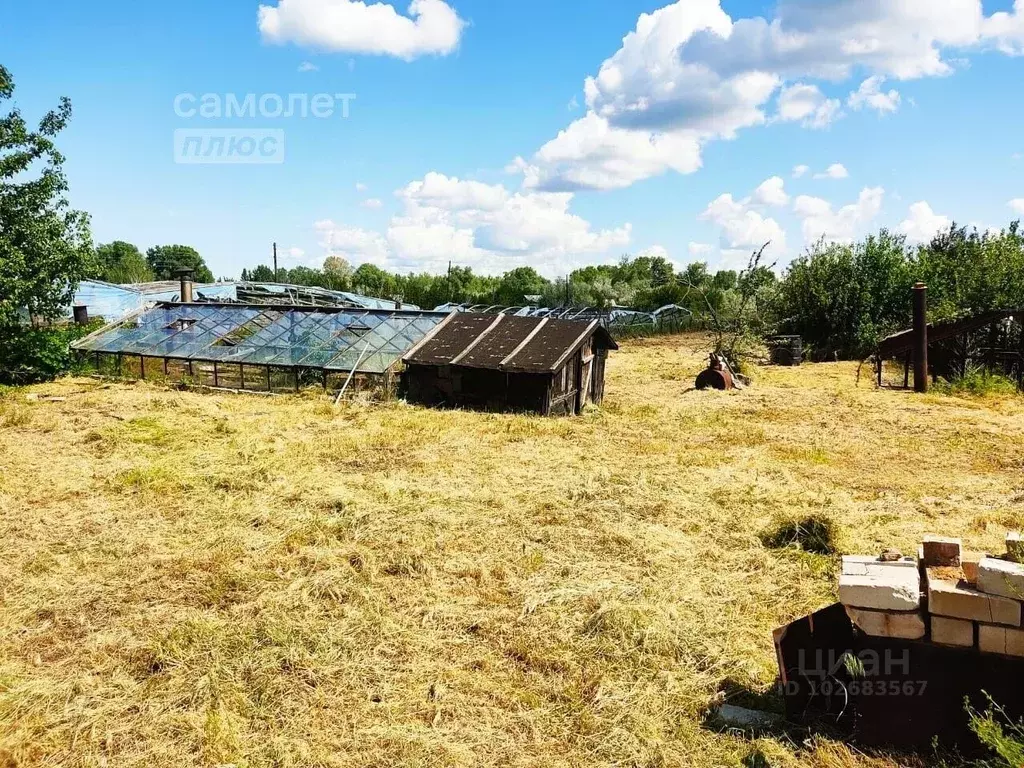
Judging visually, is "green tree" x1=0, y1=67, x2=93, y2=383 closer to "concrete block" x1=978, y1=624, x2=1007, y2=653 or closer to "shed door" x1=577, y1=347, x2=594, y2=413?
"shed door" x1=577, y1=347, x2=594, y2=413

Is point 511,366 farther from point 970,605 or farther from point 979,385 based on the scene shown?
point 979,385

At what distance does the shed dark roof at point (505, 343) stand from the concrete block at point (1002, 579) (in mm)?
10618

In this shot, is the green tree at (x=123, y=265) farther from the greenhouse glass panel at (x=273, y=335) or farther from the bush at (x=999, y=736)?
the bush at (x=999, y=736)

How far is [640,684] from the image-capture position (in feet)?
15.5

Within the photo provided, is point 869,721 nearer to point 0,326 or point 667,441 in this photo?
point 667,441

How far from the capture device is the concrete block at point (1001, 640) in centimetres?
370

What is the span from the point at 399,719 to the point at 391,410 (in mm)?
10544

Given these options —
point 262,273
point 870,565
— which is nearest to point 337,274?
point 262,273

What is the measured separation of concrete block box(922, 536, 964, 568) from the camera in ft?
13.9

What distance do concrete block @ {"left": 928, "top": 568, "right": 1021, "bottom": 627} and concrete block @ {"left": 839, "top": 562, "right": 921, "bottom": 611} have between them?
90 millimetres

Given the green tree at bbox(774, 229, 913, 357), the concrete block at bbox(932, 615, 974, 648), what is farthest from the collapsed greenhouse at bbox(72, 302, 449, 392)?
the green tree at bbox(774, 229, 913, 357)

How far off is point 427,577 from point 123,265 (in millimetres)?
72997

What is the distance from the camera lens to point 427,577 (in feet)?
21.0

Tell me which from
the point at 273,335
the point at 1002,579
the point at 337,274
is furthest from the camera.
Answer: the point at 337,274
